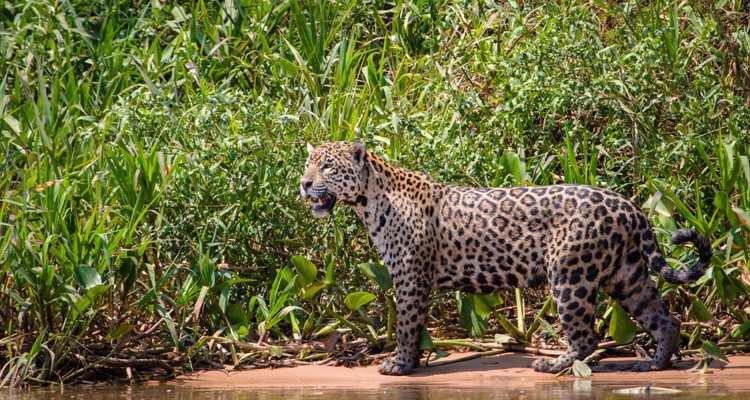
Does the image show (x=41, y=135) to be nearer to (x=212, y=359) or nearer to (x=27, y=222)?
(x=27, y=222)

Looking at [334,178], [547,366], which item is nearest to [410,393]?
[547,366]

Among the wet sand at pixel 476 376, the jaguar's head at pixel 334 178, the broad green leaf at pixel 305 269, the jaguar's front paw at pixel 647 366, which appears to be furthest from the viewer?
the broad green leaf at pixel 305 269

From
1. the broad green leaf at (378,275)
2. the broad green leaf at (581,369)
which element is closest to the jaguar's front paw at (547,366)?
the broad green leaf at (581,369)

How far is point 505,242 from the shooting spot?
570 centimetres

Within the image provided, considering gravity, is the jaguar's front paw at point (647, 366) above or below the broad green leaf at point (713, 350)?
below

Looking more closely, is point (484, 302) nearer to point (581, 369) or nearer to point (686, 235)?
point (581, 369)

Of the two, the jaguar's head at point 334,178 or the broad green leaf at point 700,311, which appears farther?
the jaguar's head at point 334,178

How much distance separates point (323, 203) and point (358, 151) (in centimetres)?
40

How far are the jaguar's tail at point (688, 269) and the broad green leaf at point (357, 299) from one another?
174 centimetres

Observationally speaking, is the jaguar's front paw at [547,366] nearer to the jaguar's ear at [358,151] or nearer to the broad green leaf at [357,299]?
the broad green leaf at [357,299]

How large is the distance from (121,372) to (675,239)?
11.4ft

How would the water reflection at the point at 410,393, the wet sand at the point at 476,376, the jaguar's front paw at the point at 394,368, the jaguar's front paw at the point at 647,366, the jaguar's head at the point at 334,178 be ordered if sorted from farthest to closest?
1. the jaguar's head at the point at 334,178
2. the jaguar's front paw at the point at 394,368
3. the jaguar's front paw at the point at 647,366
4. the wet sand at the point at 476,376
5. the water reflection at the point at 410,393

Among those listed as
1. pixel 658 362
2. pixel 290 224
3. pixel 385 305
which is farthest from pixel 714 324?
pixel 290 224

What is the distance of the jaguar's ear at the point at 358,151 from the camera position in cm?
594
